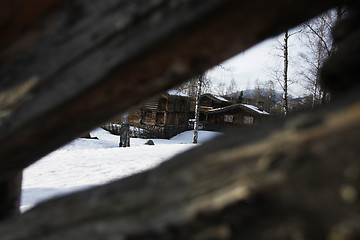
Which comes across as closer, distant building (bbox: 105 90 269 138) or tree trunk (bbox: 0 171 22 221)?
tree trunk (bbox: 0 171 22 221)

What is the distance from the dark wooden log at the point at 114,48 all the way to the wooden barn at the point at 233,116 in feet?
98.4

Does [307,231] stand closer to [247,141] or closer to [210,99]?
[247,141]

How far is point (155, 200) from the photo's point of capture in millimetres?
452

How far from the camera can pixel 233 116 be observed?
108 feet

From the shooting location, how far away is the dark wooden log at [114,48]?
472 millimetres

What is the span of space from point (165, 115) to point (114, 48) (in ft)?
93.4

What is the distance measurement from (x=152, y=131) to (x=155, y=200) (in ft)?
90.6

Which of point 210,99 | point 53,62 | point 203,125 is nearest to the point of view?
point 53,62

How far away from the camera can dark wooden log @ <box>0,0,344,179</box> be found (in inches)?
18.6

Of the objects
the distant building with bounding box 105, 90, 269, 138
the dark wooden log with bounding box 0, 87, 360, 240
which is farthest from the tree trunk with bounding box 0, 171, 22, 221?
the distant building with bounding box 105, 90, 269, 138

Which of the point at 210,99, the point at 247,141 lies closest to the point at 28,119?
the point at 247,141

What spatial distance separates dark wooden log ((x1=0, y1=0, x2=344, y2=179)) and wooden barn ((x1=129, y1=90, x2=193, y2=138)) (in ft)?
89.2

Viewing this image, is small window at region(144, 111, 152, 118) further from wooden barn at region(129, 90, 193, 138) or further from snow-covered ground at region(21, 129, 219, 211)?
snow-covered ground at region(21, 129, 219, 211)

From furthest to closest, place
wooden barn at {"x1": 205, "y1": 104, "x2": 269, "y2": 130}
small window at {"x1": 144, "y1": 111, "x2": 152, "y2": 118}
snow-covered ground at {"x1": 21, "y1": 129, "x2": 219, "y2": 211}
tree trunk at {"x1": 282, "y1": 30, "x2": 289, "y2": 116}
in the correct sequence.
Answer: wooden barn at {"x1": 205, "y1": 104, "x2": 269, "y2": 130} < small window at {"x1": 144, "y1": 111, "x2": 152, "y2": 118} < tree trunk at {"x1": 282, "y1": 30, "x2": 289, "y2": 116} < snow-covered ground at {"x1": 21, "y1": 129, "x2": 219, "y2": 211}
